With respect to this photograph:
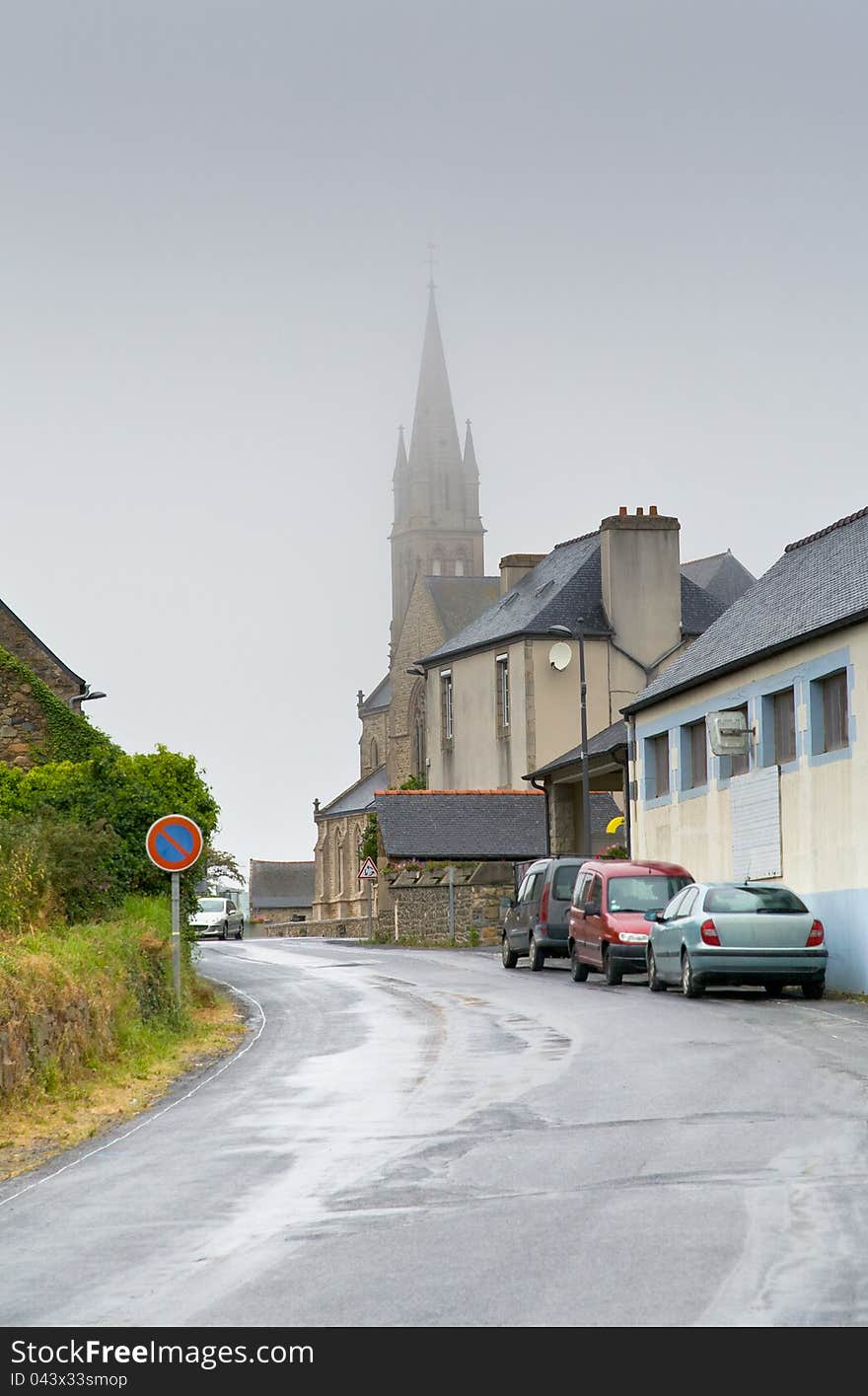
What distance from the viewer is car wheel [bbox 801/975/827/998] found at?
25.0 meters

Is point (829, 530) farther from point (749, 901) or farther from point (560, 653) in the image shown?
point (560, 653)

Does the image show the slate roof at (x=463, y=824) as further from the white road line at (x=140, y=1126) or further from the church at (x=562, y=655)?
the white road line at (x=140, y=1126)

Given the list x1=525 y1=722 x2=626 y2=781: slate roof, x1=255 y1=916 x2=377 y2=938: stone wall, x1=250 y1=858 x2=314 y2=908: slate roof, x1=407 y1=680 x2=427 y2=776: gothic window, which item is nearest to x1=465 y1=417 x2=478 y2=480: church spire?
x1=250 y1=858 x2=314 y2=908: slate roof

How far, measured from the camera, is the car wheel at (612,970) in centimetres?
2888

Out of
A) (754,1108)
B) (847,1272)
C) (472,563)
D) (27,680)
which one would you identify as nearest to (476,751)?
(27,680)

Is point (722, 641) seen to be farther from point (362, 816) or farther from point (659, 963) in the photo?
point (362, 816)

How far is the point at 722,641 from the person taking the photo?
3431 cm

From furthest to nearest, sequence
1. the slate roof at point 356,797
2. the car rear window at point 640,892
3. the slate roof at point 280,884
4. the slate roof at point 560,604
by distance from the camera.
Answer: the slate roof at point 280,884 < the slate roof at point 356,797 < the slate roof at point 560,604 < the car rear window at point 640,892

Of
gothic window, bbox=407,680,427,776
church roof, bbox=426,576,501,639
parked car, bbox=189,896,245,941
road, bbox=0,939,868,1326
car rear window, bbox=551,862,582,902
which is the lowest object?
road, bbox=0,939,868,1326

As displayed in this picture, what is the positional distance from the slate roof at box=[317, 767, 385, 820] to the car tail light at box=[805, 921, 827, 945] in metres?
77.7

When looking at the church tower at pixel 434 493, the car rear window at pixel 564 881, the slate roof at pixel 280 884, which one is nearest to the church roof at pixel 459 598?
the church tower at pixel 434 493

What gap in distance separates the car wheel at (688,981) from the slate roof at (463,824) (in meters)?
28.5

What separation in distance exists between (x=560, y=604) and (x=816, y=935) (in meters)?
39.2

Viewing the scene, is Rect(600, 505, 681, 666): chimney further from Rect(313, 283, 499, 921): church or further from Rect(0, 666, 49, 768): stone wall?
Rect(0, 666, 49, 768): stone wall
